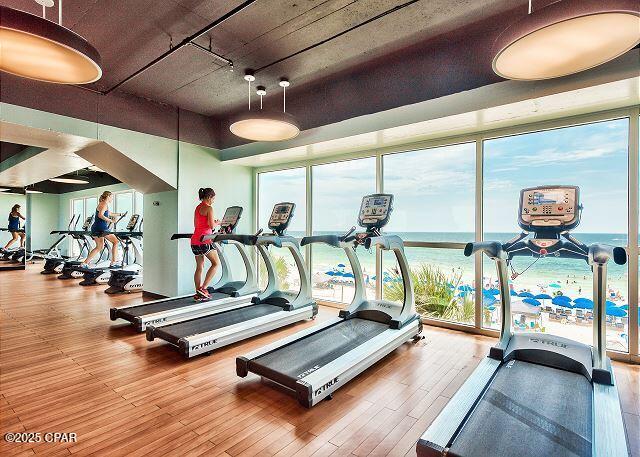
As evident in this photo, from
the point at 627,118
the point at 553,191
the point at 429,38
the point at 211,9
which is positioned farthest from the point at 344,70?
the point at 627,118

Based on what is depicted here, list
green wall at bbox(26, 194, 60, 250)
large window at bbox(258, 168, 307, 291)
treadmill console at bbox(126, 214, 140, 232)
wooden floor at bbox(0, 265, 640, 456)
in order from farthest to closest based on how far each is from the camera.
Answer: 1. green wall at bbox(26, 194, 60, 250)
2. treadmill console at bbox(126, 214, 140, 232)
3. large window at bbox(258, 168, 307, 291)
4. wooden floor at bbox(0, 265, 640, 456)

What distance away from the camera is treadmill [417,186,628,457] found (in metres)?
1.81

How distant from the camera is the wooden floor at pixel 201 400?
6.79ft

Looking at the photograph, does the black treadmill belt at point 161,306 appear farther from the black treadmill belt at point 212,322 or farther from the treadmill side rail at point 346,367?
the treadmill side rail at point 346,367

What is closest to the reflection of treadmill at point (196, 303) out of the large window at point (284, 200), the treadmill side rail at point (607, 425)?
the large window at point (284, 200)

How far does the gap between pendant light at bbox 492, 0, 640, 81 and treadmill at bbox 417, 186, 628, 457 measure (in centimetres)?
107

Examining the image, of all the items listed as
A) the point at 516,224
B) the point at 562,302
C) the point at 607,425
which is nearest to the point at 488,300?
the point at 562,302

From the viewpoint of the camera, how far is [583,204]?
11.0 ft

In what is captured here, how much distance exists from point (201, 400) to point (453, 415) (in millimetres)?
1861

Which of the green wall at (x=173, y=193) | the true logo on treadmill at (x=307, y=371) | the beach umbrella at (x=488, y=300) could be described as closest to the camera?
the true logo on treadmill at (x=307, y=371)

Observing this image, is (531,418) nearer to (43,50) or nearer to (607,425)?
(607,425)

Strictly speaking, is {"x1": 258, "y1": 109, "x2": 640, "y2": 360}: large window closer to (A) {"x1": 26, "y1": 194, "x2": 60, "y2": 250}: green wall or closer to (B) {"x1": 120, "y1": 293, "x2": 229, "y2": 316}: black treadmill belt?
(B) {"x1": 120, "y1": 293, "x2": 229, "y2": 316}: black treadmill belt

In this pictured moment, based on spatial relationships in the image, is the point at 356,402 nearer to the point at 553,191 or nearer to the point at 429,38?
the point at 553,191

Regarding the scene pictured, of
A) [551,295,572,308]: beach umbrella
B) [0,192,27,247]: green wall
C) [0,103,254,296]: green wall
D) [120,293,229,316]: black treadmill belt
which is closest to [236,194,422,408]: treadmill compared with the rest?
[551,295,572,308]: beach umbrella
